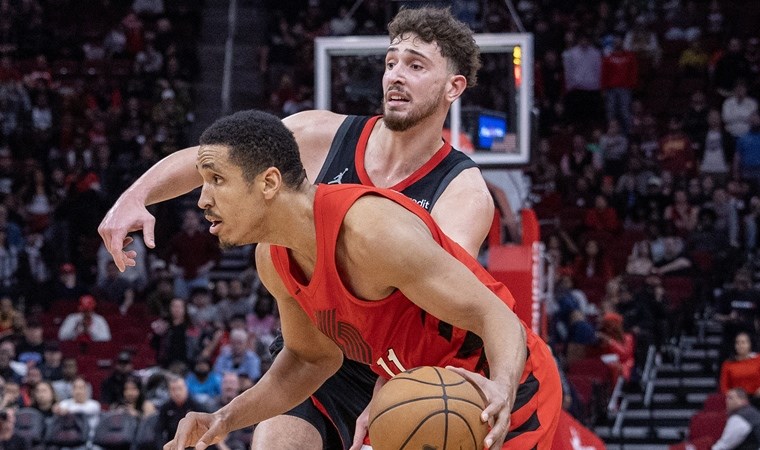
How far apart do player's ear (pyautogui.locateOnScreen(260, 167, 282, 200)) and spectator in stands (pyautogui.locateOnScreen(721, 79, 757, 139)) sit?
46.1 ft

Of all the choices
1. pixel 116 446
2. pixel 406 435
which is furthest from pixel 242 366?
pixel 406 435

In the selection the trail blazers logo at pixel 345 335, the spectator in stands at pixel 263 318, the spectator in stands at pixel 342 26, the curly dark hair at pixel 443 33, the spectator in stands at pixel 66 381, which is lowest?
the spectator in stands at pixel 66 381

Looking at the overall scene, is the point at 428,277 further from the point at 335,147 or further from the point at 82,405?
the point at 82,405

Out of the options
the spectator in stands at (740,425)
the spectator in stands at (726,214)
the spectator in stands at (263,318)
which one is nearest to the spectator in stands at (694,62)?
the spectator in stands at (726,214)

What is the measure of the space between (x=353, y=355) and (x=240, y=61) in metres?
16.3

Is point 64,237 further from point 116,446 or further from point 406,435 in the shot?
point 406,435

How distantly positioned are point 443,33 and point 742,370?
838cm

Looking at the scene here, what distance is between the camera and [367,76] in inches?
409

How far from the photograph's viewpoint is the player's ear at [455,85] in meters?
4.57

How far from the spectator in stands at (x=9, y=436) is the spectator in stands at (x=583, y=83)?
9711 millimetres

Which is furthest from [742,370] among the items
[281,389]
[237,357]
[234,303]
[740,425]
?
[281,389]

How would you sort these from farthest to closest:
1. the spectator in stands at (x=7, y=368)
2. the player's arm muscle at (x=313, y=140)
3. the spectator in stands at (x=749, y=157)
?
1. the spectator in stands at (x=749, y=157)
2. the spectator in stands at (x=7, y=368)
3. the player's arm muscle at (x=313, y=140)

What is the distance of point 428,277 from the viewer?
3547mm

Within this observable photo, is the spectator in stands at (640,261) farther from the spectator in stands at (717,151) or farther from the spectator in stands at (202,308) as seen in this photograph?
the spectator in stands at (202,308)
